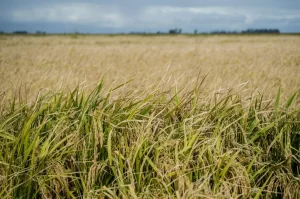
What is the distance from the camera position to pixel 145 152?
272cm

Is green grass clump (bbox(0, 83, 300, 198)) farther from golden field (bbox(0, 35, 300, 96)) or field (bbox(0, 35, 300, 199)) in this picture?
golden field (bbox(0, 35, 300, 96))

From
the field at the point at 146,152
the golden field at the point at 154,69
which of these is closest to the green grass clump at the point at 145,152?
the field at the point at 146,152

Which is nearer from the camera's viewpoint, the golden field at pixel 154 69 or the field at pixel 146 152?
the field at pixel 146 152

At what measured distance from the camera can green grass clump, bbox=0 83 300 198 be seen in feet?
8.27

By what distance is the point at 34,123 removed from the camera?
2.91 meters

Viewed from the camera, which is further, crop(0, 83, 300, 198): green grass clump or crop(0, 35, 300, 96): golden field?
crop(0, 35, 300, 96): golden field

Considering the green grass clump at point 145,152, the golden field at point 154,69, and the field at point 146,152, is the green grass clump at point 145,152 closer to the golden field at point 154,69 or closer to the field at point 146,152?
the field at point 146,152

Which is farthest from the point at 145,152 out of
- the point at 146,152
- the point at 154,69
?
the point at 154,69

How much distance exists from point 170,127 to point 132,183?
0.69m

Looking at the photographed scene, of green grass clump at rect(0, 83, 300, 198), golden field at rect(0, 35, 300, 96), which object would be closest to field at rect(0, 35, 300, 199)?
green grass clump at rect(0, 83, 300, 198)

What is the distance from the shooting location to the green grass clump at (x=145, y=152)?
8.27 ft

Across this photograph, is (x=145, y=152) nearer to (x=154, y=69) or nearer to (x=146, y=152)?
(x=146, y=152)

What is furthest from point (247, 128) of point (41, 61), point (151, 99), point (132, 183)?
point (41, 61)

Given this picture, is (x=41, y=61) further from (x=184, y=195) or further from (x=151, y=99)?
(x=184, y=195)
